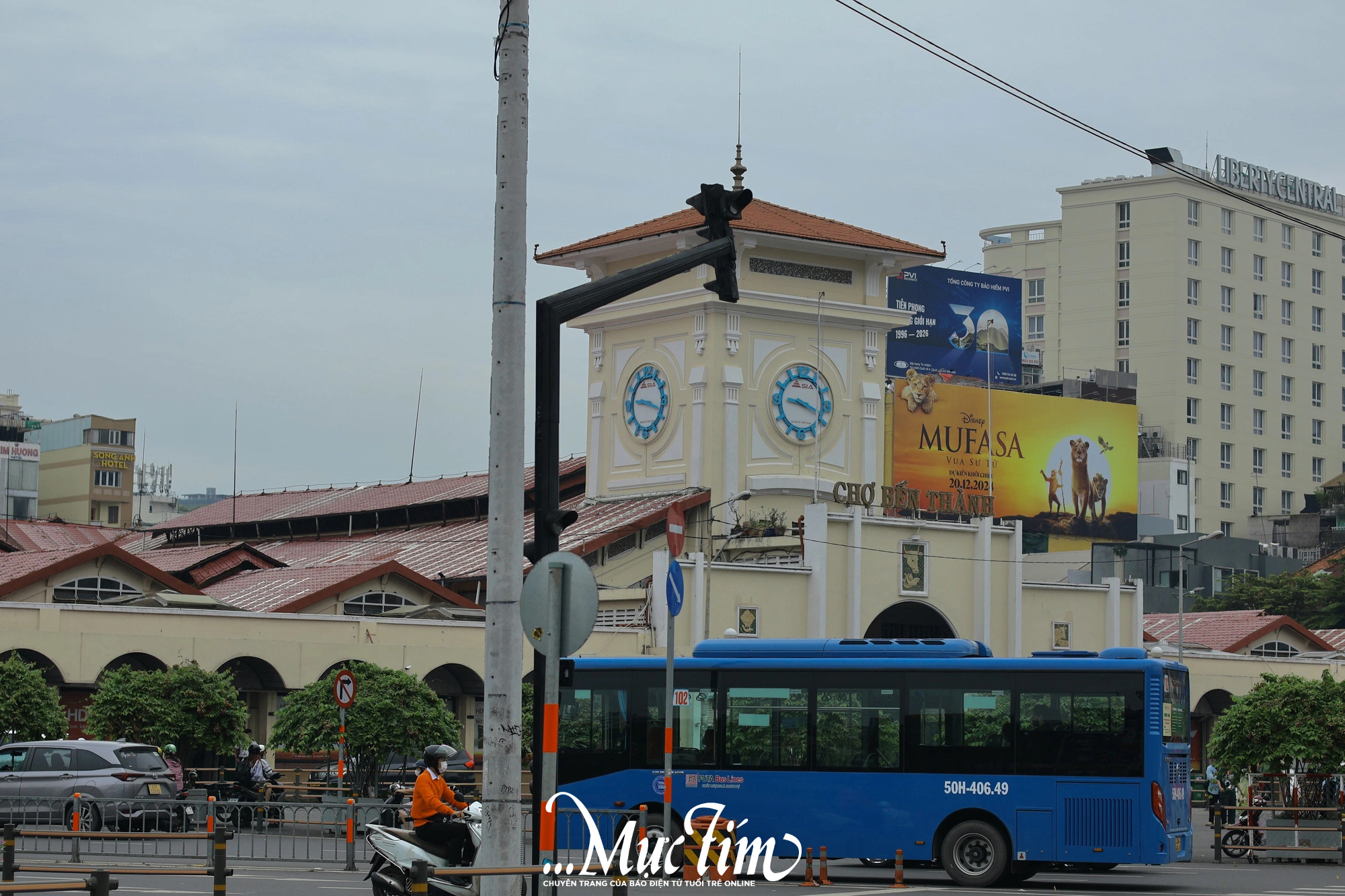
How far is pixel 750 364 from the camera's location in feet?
183

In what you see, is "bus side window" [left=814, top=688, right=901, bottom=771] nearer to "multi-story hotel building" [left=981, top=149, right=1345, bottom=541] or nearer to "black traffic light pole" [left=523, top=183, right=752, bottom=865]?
"black traffic light pole" [left=523, top=183, right=752, bottom=865]

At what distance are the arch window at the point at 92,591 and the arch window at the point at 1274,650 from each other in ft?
132

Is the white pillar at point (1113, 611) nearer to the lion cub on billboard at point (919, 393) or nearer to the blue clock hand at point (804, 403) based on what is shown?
the blue clock hand at point (804, 403)

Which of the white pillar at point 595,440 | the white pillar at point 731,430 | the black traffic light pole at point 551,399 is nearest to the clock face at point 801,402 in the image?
the white pillar at point 731,430

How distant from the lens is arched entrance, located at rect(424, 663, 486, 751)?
45281 mm

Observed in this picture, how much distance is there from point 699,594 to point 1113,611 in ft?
50.8

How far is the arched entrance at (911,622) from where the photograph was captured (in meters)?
52.3

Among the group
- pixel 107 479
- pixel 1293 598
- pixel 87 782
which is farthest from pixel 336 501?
pixel 107 479

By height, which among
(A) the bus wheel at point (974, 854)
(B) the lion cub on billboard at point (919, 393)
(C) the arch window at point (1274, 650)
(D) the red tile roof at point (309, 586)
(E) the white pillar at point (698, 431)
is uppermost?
(B) the lion cub on billboard at point (919, 393)

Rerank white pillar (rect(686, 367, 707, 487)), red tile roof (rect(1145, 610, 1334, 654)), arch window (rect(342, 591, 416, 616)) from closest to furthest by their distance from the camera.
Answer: arch window (rect(342, 591, 416, 616))
white pillar (rect(686, 367, 707, 487))
red tile roof (rect(1145, 610, 1334, 654))

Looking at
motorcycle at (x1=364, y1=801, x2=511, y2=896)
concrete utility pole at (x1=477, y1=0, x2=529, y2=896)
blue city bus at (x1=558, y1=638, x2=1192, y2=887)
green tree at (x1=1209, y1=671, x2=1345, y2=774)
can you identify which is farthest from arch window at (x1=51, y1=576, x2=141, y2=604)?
concrete utility pole at (x1=477, y1=0, x2=529, y2=896)

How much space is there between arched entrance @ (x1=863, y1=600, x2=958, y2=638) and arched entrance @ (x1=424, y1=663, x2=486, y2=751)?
11834 mm

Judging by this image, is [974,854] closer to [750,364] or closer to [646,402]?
[750,364]

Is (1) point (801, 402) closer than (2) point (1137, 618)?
No
